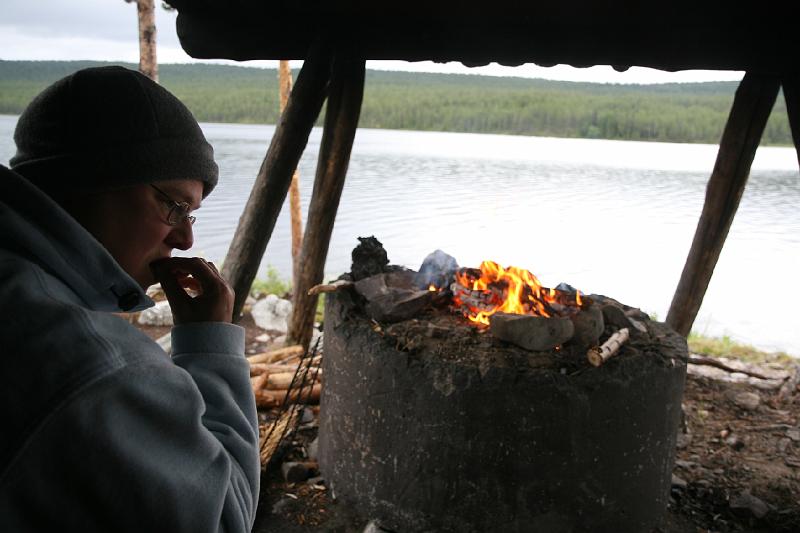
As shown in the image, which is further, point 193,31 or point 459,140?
point 459,140

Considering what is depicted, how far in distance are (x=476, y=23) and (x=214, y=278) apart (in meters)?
2.70

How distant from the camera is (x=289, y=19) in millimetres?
3625

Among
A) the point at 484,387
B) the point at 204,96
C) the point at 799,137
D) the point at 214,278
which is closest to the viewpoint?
the point at 214,278

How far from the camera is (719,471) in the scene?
3.88m

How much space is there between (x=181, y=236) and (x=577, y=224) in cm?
1259

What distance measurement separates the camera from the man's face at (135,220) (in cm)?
116

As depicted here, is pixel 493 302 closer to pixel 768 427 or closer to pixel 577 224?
pixel 768 427

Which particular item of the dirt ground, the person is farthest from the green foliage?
the person

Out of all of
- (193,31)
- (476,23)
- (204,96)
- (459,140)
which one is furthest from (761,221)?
(204,96)

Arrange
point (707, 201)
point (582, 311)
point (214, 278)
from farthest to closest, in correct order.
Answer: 1. point (707, 201)
2. point (582, 311)
3. point (214, 278)

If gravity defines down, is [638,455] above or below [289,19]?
below

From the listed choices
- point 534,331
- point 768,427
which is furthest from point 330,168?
point 768,427

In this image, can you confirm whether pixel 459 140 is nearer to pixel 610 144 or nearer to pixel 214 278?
pixel 610 144

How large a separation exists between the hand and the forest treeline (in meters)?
12.5
